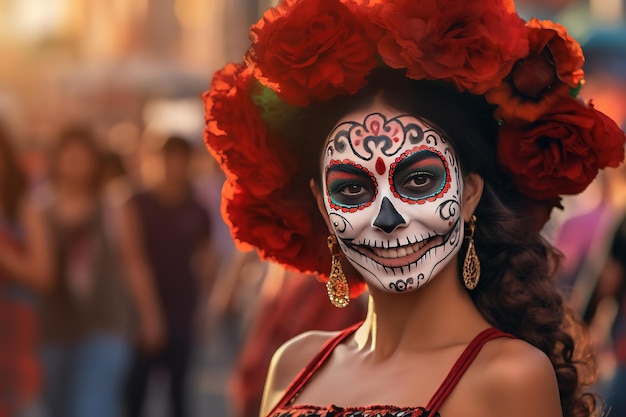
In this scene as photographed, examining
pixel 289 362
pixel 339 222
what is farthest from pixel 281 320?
pixel 339 222

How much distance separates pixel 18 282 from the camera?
8242 mm

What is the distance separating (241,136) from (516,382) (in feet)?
3.73

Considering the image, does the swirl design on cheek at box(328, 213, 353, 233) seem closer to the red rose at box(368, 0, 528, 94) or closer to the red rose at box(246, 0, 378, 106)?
the red rose at box(246, 0, 378, 106)

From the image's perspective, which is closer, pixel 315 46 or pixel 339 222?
pixel 315 46

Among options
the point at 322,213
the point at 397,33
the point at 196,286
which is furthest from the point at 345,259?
the point at 196,286

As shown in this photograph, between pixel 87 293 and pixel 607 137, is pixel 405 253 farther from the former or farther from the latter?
pixel 87 293

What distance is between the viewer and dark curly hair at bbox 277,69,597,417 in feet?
13.6

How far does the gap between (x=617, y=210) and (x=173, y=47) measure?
4665cm

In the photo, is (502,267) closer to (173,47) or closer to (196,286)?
(196,286)

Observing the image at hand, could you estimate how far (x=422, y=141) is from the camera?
4.12 m

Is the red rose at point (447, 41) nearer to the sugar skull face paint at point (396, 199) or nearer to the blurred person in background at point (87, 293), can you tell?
the sugar skull face paint at point (396, 199)

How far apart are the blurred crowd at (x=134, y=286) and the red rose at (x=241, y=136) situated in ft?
8.13

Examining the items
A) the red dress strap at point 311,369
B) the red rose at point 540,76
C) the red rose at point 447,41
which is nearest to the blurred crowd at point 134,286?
the red dress strap at point 311,369

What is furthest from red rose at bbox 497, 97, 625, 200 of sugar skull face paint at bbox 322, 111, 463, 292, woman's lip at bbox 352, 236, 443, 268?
woman's lip at bbox 352, 236, 443, 268
